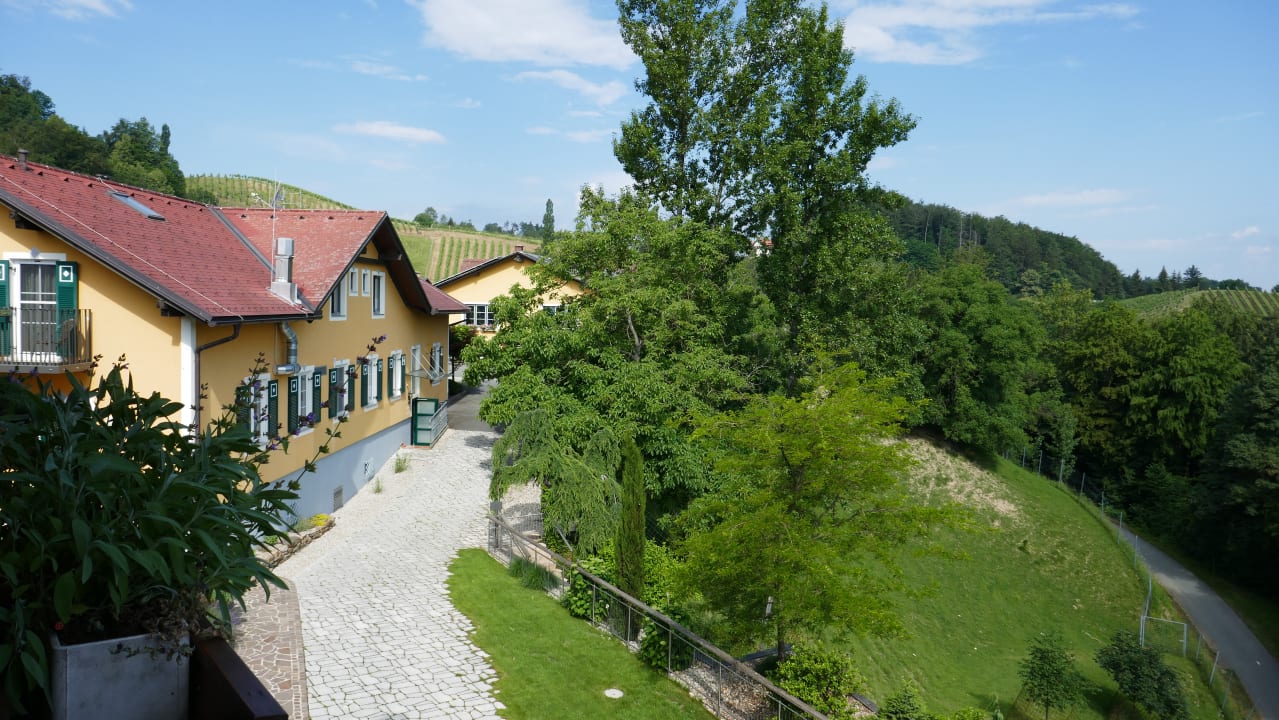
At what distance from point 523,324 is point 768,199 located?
9.83 metres

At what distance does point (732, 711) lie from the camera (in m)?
12.5

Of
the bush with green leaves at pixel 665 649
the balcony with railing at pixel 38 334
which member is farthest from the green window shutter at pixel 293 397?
the bush with green leaves at pixel 665 649

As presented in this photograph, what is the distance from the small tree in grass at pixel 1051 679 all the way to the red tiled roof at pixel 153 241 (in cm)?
1900

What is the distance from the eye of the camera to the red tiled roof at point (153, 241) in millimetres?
13227

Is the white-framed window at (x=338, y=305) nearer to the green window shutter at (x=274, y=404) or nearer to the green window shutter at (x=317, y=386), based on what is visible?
the green window shutter at (x=317, y=386)

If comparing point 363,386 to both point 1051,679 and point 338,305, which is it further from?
point 1051,679

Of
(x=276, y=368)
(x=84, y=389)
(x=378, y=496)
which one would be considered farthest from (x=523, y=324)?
(x=84, y=389)

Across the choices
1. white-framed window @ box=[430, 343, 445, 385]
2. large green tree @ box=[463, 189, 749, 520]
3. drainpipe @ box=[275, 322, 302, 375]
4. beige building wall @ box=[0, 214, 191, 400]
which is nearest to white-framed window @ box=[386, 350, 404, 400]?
white-framed window @ box=[430, 343, 445, 385]

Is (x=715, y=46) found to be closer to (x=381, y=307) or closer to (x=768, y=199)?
(x=768, y=199)

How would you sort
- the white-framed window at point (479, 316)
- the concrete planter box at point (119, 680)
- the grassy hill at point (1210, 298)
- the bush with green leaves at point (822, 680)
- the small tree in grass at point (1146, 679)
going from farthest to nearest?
the grassy hill at point (1210, 298) < the white-framed window at point (479, 316) < the small tree in grass at point (1146, 679) < the bush with green leaves at point (822, 680) < the concrete planter box at point (119, 680)

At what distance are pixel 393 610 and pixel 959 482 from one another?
3311cm

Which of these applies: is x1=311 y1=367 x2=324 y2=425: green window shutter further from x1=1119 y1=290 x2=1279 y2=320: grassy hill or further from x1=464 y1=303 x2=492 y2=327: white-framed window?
x1=1119 y1=290 x2=1279 y2=320: grassy hill

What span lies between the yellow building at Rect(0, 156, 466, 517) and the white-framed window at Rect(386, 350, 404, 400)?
0.76 meters

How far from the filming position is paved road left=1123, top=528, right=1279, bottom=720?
26.1 meters
